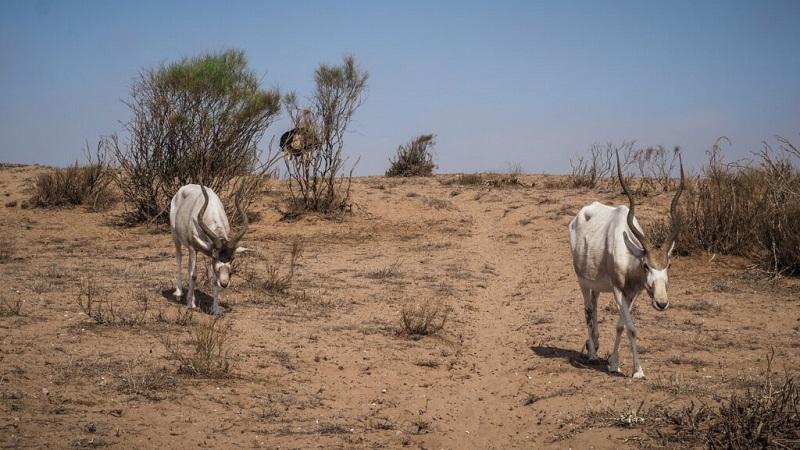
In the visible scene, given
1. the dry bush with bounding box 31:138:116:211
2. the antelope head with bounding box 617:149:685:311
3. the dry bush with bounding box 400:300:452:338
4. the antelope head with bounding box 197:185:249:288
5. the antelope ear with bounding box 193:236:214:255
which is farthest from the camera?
the dry bush with bounding box 31:138:116:211

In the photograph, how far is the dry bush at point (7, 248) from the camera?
12.9 metres

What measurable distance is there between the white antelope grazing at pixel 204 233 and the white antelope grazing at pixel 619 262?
4.30 m

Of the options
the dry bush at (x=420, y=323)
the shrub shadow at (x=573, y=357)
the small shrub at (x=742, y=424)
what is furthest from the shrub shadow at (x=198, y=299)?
the small shrub at (x=742, y=424)

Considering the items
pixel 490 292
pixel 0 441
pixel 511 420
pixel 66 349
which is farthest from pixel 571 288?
pixel 0 441

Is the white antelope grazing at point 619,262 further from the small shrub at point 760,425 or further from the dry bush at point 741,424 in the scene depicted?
the small shrub at point 760,425

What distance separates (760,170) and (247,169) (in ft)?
34.8

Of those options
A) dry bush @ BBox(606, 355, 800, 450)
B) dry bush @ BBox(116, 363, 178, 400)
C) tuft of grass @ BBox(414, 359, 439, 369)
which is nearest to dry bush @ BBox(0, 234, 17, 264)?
dry bush @ BBox(116, 363, 178, 400)

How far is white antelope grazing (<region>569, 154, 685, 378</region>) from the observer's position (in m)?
7.36

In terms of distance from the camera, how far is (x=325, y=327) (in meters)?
9.69

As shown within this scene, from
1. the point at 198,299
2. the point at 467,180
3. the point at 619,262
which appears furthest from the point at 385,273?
the point at 467,180

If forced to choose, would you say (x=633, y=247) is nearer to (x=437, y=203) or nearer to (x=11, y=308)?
(x=11, y=308)

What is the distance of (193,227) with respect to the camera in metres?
10.4

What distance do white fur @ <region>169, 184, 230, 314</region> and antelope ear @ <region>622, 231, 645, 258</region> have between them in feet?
16.3

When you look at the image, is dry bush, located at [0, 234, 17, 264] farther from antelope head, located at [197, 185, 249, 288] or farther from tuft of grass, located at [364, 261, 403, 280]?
tuft of grass, located at [364, 261, 403, 280]
